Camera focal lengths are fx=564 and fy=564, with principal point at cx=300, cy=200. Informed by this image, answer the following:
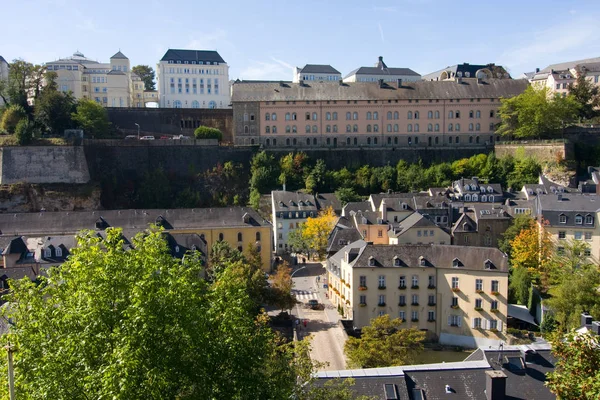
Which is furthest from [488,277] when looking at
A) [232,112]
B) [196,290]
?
[232,112]

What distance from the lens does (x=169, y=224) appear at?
37188mm

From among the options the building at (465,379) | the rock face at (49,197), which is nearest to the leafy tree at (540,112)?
the rock face at (49,197)

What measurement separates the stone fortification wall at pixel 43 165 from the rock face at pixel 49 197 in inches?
39.3

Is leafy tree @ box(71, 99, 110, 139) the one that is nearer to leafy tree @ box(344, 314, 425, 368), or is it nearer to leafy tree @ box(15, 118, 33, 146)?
leafy tree @ box(15, 118, 33, 146)

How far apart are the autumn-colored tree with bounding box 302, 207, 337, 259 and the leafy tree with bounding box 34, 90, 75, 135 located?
1041 inches

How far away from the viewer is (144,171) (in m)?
53.6

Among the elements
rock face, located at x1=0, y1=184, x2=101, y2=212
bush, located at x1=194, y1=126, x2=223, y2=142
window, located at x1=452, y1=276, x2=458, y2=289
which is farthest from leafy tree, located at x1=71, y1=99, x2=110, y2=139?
window, located at x1=452, y1=276, x2=458, y2=289

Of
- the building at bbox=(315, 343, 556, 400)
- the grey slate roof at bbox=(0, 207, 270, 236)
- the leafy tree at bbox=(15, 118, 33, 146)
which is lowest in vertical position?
the building at bbox=(315, 343, 556, 400)

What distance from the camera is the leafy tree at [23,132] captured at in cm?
4931

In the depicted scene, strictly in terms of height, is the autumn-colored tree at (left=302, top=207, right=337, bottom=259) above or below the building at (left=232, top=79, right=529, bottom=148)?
below

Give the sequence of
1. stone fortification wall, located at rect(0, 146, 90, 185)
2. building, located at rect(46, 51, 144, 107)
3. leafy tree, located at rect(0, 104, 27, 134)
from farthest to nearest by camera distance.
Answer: building, located at rect(46, 51, 144, 107) → leafy tree, located at rect(0, 104, 27, 134) → stone fortification wall, located at rect(0, 146, 90, 185)

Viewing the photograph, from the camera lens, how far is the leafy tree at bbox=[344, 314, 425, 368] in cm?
2247

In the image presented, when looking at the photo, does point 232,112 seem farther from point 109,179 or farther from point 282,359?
point 282,359

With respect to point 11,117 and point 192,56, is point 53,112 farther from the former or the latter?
point 192,56
